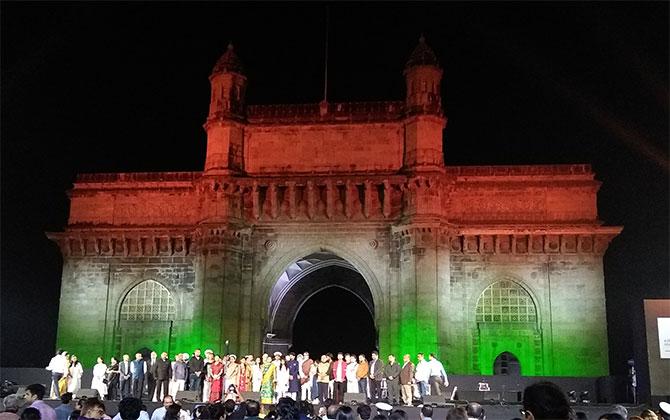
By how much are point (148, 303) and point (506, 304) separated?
609 inches

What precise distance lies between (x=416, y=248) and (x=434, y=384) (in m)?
6.49

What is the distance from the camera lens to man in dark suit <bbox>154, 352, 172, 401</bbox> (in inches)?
1036

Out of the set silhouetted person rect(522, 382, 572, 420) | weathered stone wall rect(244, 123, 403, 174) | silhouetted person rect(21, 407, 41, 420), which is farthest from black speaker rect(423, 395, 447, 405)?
silhouetted person rect(522, 382, 572, 420)

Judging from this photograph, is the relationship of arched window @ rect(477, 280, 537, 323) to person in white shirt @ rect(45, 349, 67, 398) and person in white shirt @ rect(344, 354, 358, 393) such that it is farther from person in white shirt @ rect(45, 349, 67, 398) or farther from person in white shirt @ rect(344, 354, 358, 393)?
person in white shirt @ rect(45, 349, 67, 398)

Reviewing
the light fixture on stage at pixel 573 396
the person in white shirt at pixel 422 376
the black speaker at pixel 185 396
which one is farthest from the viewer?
the light fixture on stage at pixel 573 396

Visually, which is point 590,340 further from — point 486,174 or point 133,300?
point 133,300

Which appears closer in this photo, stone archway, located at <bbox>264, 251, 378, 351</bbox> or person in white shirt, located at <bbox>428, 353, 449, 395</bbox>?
person in white shirt, located at <bbox>428, 353, 449, 395</bbox>

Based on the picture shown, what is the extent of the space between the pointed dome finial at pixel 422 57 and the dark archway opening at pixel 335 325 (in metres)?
14.9

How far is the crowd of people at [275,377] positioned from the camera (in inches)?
1020

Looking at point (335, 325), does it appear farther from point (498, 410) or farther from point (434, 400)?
point (498, 410)

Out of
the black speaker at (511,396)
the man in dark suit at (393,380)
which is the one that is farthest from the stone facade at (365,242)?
the man in dark suit at (393,380)

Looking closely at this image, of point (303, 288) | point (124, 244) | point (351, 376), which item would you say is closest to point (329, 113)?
point (303, 288)

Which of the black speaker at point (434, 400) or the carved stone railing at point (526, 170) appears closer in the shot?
the black speaker at point (434, 400)

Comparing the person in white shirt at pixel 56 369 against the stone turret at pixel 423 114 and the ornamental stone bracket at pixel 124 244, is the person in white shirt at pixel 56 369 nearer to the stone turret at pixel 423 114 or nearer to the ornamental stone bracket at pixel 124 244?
the ornamental stone bracket at pixel 124 244
